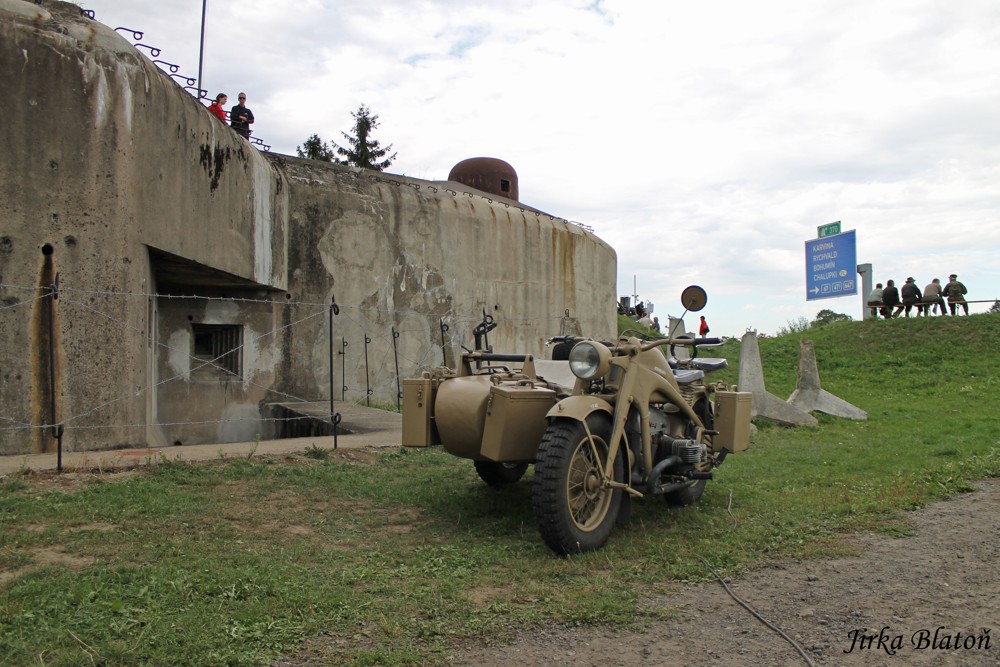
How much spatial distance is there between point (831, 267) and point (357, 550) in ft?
78.2

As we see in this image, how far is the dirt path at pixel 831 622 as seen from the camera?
10.6ft

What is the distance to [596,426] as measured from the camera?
4984 mm

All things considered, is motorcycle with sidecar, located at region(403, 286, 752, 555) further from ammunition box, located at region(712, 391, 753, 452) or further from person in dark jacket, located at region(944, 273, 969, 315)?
person in dark jacket, located at region(944, 273, 969, 315)

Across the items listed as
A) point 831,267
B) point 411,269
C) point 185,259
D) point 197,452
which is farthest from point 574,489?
point 831,267

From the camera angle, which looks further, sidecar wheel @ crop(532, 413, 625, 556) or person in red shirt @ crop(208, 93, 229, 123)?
person in red shirt @ crop(208, 93, 229, 123)

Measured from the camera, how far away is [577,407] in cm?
484

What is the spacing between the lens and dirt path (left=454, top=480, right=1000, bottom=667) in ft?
10.6

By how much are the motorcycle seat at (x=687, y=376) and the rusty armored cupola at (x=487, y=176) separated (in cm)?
1464

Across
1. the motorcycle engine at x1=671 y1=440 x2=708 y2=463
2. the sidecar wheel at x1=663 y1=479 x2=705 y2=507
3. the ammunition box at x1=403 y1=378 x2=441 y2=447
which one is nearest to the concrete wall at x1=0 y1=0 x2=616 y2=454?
the ammunition box at x1=403 y1=378 x2=441 y2=447

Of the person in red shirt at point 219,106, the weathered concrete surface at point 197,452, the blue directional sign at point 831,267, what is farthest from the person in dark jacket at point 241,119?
the blue directional sign at point 831,267

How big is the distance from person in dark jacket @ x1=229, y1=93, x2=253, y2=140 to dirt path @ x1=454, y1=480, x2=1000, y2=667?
→ 11.9 metres

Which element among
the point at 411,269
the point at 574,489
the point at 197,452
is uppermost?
the point at 411,269

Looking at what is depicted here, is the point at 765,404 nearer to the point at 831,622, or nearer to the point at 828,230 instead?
the point at 831,622

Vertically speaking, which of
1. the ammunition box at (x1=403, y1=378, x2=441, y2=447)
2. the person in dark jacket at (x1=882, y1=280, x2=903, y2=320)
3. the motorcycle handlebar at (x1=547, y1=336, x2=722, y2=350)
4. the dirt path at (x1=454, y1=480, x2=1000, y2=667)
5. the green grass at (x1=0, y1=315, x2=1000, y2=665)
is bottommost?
the dirt path at (x1=454, y1=480, x2=1000, y2=667)
